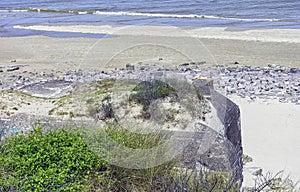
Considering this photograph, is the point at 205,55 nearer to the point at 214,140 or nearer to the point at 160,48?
the point at 160,48

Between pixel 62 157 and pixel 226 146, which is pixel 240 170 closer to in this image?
pixel 226 146

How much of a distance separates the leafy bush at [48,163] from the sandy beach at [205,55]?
2.35 m

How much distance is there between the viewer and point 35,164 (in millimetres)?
4898

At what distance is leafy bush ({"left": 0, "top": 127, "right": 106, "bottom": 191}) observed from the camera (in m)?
4.56

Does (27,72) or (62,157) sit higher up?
(62,157)

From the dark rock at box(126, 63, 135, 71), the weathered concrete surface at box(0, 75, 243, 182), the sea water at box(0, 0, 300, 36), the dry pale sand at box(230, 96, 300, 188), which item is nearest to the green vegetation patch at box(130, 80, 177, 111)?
the weathered concrete surface at box(0, 75, 243, 182)

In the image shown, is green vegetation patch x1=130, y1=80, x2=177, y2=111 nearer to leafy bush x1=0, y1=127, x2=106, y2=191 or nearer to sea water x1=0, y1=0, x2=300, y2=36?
leafy bush x1=0, y1=127, x2=106, y2=191

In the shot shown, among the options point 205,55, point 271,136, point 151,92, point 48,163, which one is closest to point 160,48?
point 205,55

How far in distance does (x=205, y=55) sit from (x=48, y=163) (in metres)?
10.7

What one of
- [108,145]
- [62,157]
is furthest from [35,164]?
[108,145]

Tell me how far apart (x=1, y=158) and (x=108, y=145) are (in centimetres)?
122

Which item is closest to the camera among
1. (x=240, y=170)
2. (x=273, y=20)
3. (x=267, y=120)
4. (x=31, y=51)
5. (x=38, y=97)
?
(x=240, y=170)

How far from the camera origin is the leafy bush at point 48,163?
456 cm

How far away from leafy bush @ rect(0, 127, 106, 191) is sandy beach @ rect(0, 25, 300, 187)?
235cm
